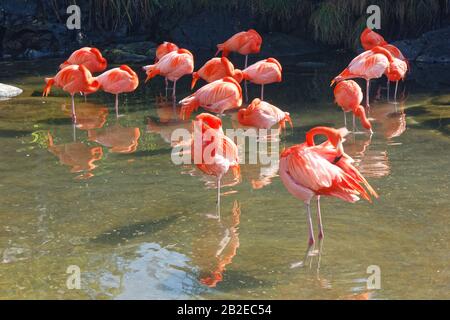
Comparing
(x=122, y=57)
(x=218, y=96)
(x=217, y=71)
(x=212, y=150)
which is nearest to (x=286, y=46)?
(x=122, y=57)

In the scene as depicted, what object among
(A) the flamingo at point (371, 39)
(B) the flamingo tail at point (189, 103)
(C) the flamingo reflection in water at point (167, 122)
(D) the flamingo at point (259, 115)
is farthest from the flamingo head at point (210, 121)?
(A) the flamingo at point (371, 39)

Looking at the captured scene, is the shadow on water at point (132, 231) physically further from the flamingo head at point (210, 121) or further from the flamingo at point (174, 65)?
the flamingo at point (174, 65)

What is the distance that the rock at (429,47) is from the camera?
11.2 m

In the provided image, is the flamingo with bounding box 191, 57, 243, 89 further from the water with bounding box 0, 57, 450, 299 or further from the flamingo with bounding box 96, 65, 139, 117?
the water with bounding box 0, 57, 450, 299

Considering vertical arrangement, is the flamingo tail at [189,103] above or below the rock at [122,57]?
above

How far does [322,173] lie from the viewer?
175 inches

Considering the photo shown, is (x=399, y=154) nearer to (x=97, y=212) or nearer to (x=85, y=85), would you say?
(x=97, y=212)

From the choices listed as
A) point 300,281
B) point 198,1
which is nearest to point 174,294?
point 300,281

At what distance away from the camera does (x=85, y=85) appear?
8188 millimetres

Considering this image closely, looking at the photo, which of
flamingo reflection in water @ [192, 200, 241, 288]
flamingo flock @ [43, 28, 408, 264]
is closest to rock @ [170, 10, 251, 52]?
flamingo flock @ [43, 28, 408, 264]

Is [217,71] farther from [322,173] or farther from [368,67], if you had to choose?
[322,173]

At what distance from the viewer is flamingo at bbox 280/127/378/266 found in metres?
4.43

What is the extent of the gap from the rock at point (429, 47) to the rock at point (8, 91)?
17.5ft

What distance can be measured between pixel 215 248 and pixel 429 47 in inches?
295
